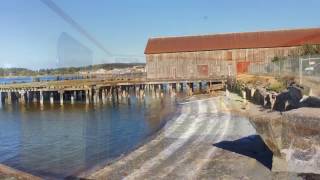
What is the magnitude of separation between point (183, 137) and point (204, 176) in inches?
326

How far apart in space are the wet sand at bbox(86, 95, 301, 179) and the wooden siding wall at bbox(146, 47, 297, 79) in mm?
42327

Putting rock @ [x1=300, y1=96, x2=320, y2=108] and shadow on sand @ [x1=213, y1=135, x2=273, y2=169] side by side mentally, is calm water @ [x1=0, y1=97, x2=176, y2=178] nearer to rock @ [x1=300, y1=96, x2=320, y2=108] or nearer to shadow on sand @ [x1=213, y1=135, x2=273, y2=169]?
shadow on sand @ [x1=213, y1=135, x2=273, y2=169]

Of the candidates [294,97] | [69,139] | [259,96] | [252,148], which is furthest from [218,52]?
[252,148]

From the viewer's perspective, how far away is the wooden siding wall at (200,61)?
225 ft

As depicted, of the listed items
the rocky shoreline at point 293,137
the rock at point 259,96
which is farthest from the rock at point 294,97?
the rock at point 259,96

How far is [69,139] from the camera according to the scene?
2773 cm

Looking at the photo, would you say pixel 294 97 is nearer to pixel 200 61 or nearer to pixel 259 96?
pixel 259 96

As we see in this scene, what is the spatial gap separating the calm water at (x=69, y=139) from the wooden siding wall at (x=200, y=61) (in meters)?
26.9

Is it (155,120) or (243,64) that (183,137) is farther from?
(243,64)

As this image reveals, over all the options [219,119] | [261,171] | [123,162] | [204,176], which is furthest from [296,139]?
[219,119]

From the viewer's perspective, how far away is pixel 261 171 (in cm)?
1538

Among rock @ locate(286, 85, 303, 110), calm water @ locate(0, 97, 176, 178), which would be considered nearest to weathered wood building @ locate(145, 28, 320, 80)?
calm water @ locate(0, 97, 176, 178)

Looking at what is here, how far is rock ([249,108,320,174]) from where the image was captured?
13961mm

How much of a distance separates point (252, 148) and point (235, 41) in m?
53.1
